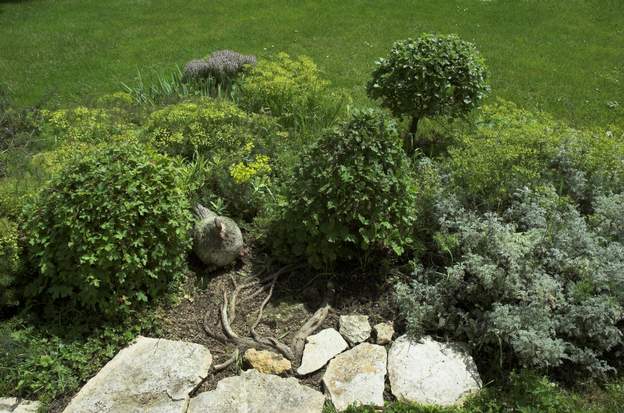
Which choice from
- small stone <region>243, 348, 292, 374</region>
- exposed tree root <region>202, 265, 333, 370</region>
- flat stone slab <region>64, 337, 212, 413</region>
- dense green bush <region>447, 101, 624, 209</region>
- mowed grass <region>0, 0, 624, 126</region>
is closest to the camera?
flat stone slab <region>64, 337, 212, 413</region>

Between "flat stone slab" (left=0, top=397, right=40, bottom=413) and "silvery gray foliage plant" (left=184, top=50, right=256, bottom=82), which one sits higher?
"silvery gray foliage plant" (left=184, top=50, right=256, bottom=82)

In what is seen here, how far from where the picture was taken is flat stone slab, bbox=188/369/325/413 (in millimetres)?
3672

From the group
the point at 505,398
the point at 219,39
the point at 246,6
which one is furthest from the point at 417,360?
the point at 246,6

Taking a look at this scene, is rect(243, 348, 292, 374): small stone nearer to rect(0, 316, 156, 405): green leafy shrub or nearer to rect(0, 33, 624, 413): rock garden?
rect(0, 33, 624, 413): rock garden

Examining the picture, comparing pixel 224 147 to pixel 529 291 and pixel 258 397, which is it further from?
pixel 529 291

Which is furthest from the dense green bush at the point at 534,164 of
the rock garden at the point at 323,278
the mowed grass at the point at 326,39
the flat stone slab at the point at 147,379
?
the mowed grass at the point at 326,39

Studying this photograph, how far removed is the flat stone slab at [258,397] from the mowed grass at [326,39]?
500 cm

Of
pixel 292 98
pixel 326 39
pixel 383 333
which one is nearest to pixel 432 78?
pixel 292 98

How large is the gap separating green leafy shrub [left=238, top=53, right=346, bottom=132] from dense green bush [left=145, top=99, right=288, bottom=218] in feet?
1.56

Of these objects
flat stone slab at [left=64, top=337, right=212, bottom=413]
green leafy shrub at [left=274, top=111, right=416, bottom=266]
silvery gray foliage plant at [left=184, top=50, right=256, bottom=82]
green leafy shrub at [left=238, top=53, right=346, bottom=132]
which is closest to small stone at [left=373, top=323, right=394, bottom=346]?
green leafy shrub at [left=274, top=111, right=416, bottom=266]

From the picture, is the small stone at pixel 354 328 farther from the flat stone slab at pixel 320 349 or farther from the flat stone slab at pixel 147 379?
the flat stone slab at pixel 147 379

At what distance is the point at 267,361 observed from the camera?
3996 millimetres

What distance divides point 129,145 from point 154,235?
2.58ft

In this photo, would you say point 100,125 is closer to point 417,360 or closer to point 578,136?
point 417,360
